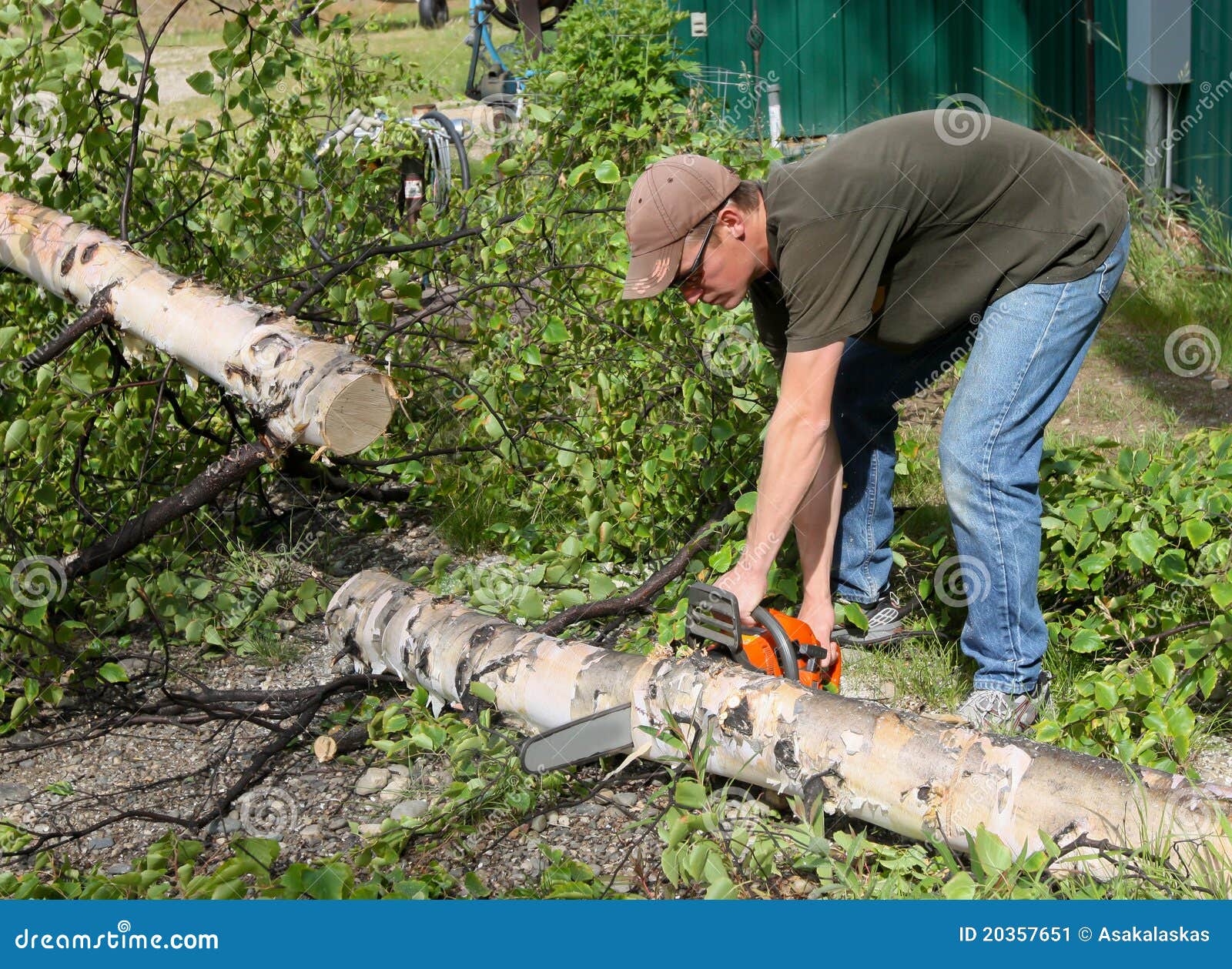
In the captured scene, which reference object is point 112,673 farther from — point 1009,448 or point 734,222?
point 1009,448

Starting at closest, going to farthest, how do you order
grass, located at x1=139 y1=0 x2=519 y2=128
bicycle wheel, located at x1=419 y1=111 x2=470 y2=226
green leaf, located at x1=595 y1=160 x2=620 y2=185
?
green leaf, located at x1=595 y1=160 x2=620 y2=185
bicycle wheel, located at x1=419 y1=111 x2=470 y2=226
grass, located at x1=139 y1=0 x2=519 y2=128

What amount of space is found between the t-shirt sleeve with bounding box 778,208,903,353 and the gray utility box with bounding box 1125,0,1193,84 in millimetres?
4629

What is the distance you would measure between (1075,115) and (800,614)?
6.50 meters

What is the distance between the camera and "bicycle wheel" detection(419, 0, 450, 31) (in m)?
16.1

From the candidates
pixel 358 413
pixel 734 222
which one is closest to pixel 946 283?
pixel 734 222

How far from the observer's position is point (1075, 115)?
8398 mm

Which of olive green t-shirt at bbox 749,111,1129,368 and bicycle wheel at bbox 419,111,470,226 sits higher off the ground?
olive green t-shirt at bbox 749,111,1129,368

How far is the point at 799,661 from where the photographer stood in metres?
2.83

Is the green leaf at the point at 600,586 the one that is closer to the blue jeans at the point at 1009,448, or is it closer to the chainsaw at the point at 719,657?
the chainsaw at the point at 719,657

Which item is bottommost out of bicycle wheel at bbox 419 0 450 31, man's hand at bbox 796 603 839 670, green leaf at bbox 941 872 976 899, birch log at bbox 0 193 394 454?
man's hand at bbox 796 603 839 670

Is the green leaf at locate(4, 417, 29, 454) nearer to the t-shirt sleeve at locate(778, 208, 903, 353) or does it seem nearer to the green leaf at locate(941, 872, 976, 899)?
the t-shirt sleeve at locate(778, 208, 903, 353)

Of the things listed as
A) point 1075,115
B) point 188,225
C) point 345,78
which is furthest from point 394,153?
point 1075,115

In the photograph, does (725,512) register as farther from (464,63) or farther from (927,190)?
(464,63)

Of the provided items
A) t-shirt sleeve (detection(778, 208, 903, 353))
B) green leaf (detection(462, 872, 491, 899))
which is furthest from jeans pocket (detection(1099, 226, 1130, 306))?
green leaf (detection(462, 872, 491, 899))
